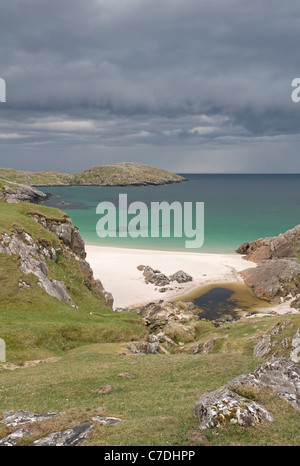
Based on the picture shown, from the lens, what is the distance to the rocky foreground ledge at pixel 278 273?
294 feet

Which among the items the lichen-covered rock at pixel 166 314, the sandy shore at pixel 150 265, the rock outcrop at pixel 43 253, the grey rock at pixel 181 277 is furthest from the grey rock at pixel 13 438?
the grey rock at pixel 181 277

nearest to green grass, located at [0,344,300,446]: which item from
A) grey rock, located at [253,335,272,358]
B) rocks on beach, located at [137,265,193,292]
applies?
grey rock, located at [253,335,272,358]

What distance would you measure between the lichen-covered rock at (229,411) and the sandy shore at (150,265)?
66.8 m

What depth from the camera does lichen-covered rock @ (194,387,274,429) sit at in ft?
56.4

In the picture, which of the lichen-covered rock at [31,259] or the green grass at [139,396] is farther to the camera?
the lichen-covered rock at [31,259]

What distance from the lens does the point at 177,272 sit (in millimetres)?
103812

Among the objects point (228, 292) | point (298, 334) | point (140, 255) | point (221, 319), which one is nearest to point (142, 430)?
point (298, 334)

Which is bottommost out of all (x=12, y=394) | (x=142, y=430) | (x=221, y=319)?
(x=221, y=319)

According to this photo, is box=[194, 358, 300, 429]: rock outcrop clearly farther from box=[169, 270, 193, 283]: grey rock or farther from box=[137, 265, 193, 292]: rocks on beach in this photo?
box=[169, 270, 193, 283]: grey rock

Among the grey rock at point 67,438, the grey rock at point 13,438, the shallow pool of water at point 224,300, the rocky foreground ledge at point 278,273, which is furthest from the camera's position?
the rocky foreground ledge at point 278,273

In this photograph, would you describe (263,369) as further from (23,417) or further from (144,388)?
(23,417)

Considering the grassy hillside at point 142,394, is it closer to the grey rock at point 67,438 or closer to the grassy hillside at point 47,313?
the grey rock at point 67,438

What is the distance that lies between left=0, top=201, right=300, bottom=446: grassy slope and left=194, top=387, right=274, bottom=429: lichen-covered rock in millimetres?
418

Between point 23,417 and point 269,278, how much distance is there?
274 ft
